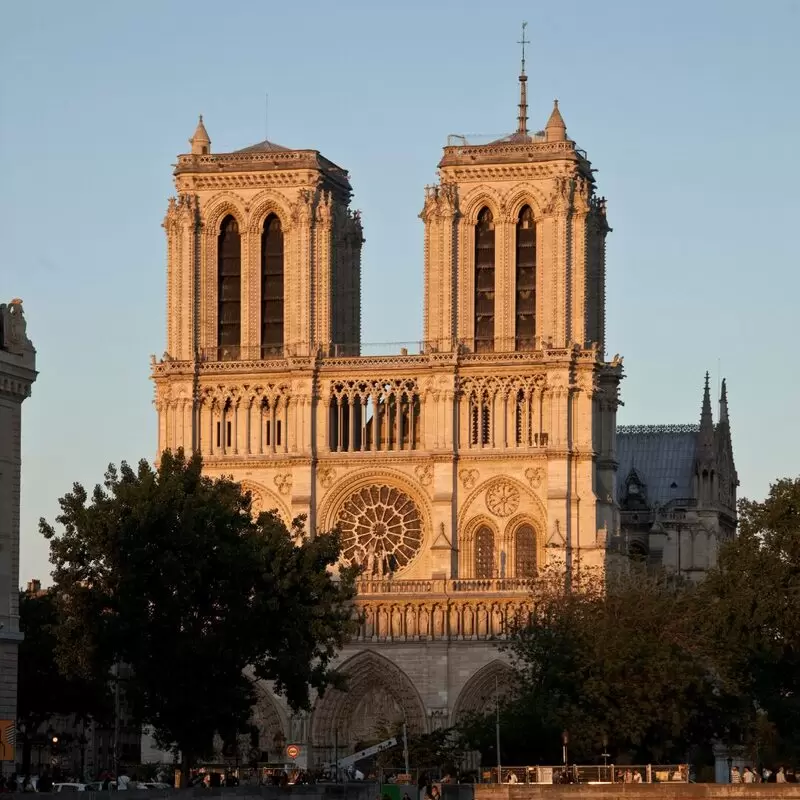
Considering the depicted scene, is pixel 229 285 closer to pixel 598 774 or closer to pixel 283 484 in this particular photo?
pixel 283 484

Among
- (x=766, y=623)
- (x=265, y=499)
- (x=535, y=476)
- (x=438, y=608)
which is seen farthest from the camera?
(x=265, y=499)

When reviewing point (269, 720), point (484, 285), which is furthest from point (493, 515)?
point (269, 720)

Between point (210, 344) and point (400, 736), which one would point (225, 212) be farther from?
point (400, 736)

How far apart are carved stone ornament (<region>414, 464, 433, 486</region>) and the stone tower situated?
0.25ft

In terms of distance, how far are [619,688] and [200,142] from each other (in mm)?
36216

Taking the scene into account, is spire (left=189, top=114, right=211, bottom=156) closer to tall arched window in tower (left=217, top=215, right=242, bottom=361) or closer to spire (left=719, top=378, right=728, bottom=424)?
tall arched window in tower (left=217, top=215, right=242, bottom=361)

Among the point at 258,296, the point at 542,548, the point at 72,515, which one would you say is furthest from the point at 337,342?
the point at 72,515

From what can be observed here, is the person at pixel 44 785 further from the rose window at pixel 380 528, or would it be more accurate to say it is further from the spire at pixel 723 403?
the spire at pixel 723 403

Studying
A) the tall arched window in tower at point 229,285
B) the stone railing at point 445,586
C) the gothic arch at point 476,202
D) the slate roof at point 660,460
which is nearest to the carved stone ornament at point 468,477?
the stone railing at point 445,586

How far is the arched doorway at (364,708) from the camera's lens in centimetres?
12094

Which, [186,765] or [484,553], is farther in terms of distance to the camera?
[484,553]

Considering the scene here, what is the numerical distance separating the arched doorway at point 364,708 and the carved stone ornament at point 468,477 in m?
7.53

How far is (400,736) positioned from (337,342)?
18.8 m

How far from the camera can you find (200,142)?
413 feet
